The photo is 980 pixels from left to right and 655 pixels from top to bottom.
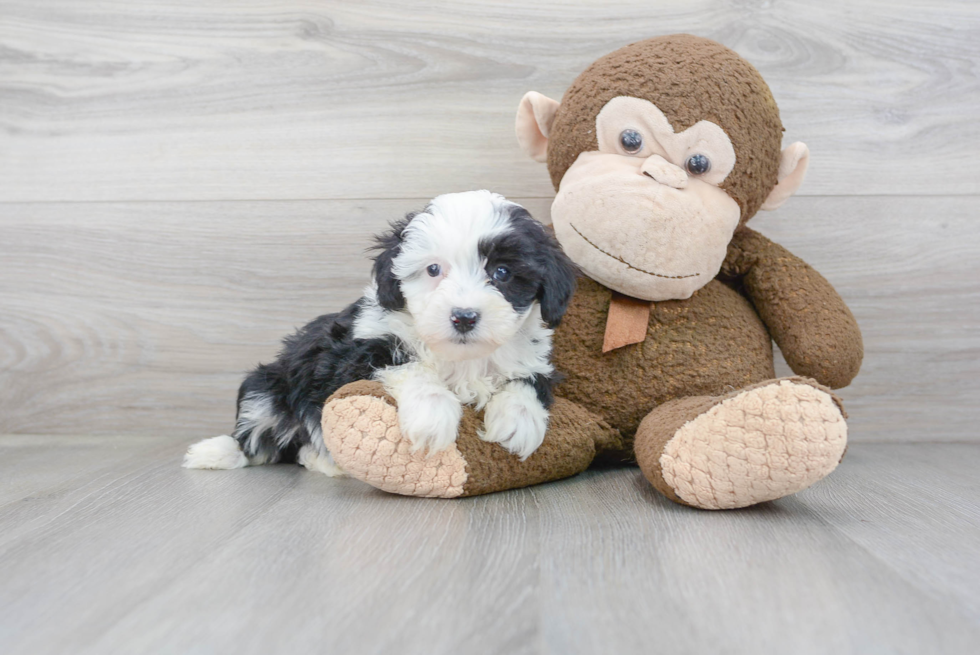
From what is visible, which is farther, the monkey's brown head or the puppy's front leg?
the monkey's brown head

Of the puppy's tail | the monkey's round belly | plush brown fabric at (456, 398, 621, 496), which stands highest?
the monkey's round belly

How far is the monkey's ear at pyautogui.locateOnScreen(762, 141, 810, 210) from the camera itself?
1459 mm

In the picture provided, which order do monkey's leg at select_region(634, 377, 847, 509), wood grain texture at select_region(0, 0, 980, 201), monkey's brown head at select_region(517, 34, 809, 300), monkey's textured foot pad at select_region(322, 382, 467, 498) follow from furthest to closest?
wood grain texture at select_region(0, 0, 980, 201), monkey's brown head at select_region(517, 34, 809, 300), monkey's textured foot pad at select_region(322, 382, 467, 498), monkey's leg at select_region(634, 377, 847, 509)

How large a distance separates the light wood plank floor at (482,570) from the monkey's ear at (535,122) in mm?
714

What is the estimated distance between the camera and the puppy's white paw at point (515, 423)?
4.05ft

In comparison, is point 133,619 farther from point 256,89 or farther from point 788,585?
point 256,89

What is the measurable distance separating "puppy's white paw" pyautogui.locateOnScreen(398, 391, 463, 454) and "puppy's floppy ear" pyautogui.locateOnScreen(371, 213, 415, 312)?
0.17 meters


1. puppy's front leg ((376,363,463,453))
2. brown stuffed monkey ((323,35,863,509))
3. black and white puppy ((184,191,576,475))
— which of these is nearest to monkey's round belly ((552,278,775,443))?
brown stuffed monkey ((323,35,863,509))

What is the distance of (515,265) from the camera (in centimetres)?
117

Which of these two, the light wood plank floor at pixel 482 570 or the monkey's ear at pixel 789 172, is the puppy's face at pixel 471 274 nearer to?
the light wood plank floor at pixel 482 570

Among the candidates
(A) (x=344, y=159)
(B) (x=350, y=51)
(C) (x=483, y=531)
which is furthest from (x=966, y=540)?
(B) (x=350, y=51)

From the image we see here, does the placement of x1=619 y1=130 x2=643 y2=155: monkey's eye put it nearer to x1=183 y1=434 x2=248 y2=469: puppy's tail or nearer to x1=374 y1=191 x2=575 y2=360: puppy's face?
x1=374 y1=191 x2=575 y2=360: puppy's face

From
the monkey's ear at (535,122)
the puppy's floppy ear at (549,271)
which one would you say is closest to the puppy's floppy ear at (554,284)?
the puppy's floppy ear at (549,271)

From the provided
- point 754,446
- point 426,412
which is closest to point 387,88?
point 426,412
